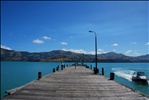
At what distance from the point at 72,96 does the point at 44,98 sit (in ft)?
5.83

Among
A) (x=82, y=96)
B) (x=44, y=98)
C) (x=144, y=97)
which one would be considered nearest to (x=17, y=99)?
(x=44, y=98)

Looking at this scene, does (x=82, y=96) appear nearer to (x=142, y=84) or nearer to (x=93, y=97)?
(x=93, y=97)

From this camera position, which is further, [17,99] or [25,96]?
[25,96]

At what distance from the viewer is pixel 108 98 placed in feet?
42.2

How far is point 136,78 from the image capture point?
169ft

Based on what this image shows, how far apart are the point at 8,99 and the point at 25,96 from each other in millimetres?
1160

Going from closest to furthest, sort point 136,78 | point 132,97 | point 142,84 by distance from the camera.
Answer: point 132,97, point 142,84, point 136,78

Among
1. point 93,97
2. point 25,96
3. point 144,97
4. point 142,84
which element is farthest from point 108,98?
point 142,84

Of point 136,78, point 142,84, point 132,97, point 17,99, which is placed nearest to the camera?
point 17,99

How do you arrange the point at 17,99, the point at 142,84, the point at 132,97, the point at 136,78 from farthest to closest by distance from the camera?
the point at 136,78
the point at 142,84
the point at 132,97
the point at 17,99

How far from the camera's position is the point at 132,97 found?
13.0 m

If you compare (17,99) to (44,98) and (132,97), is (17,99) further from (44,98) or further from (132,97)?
(132,97)

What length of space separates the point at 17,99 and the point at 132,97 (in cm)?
658

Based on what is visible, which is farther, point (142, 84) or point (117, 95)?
point (142, 84)
